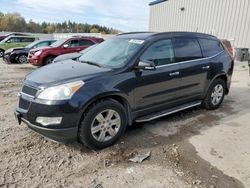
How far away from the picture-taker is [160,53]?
4297 millimetres

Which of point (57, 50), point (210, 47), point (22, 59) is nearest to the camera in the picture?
point (210, 47)

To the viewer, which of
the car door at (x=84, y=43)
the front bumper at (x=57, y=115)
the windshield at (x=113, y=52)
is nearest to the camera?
the front bumper at (x=57, y=115)

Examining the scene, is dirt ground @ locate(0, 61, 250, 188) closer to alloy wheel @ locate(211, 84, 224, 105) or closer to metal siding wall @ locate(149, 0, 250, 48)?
alloy wheel @ locate(211, 84, 224, 105)

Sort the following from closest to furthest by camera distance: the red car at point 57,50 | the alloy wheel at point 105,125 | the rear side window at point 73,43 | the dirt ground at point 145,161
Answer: the dirt ground at point 145,161
the alloy wheel at point 105,125
the red car at point 57,50
the rear side window at point 73,43

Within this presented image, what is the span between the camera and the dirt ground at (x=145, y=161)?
2961mm

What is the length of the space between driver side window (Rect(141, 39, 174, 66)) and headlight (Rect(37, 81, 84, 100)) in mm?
1315

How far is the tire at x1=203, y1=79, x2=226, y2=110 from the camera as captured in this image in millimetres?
5379

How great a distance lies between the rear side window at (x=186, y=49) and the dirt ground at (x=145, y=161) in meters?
1.25

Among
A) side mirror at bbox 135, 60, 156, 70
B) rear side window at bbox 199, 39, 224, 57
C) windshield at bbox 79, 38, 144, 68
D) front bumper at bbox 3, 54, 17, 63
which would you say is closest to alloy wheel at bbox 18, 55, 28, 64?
front bumper at bbox 3, 54, 17, 63

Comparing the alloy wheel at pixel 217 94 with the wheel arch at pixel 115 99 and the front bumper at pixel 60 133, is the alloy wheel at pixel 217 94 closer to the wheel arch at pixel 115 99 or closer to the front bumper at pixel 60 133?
the wheel arch at pixel 115 99

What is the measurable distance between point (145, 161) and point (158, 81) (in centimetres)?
143

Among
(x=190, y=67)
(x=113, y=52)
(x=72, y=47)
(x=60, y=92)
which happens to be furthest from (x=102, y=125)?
(x=72, y=47)

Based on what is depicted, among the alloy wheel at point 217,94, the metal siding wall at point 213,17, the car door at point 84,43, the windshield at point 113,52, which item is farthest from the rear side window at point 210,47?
the metal siding wall at point 213,17

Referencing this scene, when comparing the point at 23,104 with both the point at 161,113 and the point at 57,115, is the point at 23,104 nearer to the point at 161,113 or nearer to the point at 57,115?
the point at 57,115
